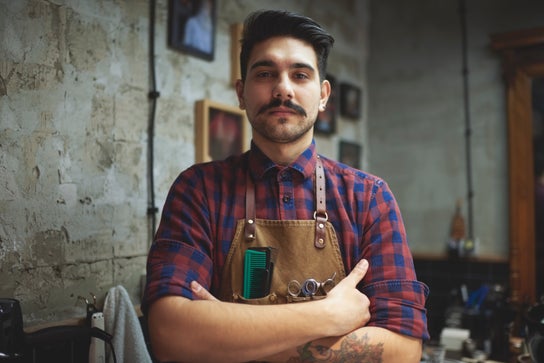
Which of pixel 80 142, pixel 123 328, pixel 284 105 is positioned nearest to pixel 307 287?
pixel 284 105

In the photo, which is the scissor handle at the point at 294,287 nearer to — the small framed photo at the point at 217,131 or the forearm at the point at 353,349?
the forearm at the point at 353,349

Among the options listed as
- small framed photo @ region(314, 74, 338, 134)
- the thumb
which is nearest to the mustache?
the thumb

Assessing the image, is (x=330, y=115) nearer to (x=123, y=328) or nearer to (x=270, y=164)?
(x=270, y=164)

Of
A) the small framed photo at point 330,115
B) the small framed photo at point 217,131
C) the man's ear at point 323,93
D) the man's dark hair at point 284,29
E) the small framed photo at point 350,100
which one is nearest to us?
the man's dark hair at point 284,29

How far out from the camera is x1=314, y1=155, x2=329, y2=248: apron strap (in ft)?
5.51

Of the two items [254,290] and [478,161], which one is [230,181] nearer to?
[254,290]

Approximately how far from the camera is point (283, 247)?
1.68m

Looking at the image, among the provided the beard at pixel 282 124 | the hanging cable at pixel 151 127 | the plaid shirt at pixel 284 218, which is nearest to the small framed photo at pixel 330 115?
the hanging cable at pixel 151 127

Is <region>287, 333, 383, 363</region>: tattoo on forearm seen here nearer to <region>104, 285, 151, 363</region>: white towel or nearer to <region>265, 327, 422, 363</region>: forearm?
<region>265, 327, 422, 363</region>: forearm

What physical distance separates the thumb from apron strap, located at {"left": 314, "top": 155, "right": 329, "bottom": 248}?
132mm

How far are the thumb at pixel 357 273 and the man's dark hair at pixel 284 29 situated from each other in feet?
2.27

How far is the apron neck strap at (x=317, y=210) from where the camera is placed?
1.67 metres

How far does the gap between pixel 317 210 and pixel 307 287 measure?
0.85 ft

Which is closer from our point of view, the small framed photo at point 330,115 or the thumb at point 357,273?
the thumb at point 357,273
